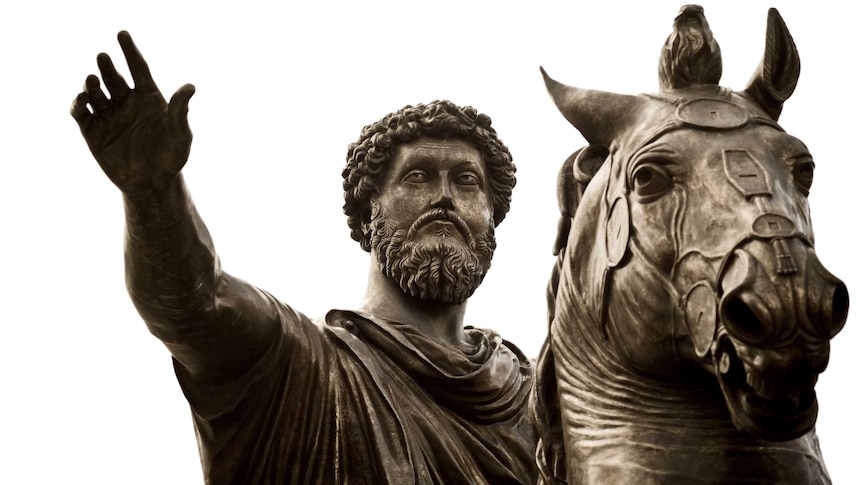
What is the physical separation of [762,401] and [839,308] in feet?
1.25

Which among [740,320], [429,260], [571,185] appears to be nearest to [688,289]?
[740,320]

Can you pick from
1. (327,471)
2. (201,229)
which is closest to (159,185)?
(201,229)

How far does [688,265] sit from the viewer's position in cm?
601

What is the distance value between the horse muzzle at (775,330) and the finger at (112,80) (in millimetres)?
2613

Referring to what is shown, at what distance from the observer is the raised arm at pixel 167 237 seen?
7211 millimetres

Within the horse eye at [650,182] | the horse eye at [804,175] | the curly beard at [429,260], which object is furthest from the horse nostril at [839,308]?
the curly beard at [429,260]

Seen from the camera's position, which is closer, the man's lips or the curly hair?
the man's lips

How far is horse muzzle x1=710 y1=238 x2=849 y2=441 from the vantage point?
5594mm

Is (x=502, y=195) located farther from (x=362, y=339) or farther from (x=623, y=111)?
(x=623, y=111)

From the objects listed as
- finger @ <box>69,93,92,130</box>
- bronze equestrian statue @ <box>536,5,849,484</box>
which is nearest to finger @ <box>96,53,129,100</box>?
finger @ <box>69,93,92,130</box>

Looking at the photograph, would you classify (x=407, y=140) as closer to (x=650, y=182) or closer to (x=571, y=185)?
(x=571, y=185)

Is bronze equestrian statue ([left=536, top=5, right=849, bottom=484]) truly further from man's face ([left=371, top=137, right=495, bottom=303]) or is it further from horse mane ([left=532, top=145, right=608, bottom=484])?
man's face ([left=371, top=137, right=495, bottom=303])

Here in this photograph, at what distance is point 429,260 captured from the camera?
952 centimetres

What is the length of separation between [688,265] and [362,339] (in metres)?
3.49
